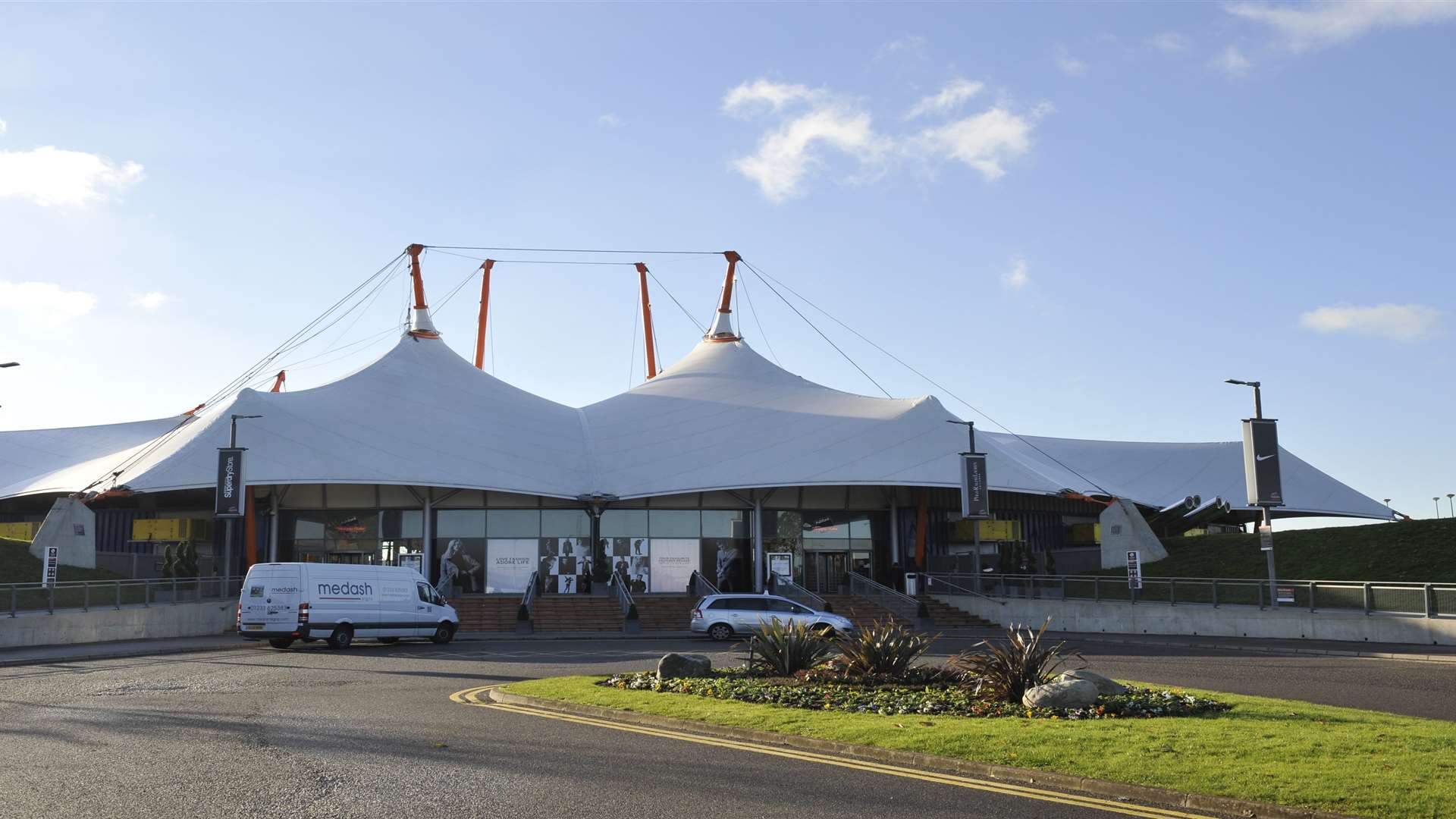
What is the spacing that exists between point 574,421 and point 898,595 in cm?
1851

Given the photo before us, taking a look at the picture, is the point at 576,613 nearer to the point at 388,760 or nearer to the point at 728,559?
the point at 728,559

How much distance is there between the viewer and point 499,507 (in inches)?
1989

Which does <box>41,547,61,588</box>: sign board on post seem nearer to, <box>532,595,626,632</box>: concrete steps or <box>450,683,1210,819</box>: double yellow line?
<box>532,595,626,632</box>: concrete steps

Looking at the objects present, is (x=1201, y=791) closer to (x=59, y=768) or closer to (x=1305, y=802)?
(x=1305, y=802)

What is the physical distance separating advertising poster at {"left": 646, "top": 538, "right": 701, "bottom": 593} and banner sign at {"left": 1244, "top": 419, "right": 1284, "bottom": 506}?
24859 millimetres

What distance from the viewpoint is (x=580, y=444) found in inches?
2080

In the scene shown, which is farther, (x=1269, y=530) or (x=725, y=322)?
(x=725, y=322)

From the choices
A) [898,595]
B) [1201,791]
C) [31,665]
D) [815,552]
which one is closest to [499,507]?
[815,552]

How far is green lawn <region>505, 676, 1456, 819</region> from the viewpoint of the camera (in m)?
8.98

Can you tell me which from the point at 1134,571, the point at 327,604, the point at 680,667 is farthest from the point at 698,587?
the point at 680,667

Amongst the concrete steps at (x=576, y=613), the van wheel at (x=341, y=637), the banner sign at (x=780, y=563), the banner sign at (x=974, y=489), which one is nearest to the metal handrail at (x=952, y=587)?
the banner sign at (x=974, y=489)

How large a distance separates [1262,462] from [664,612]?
20.1 metres

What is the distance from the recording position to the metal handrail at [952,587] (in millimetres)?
41331

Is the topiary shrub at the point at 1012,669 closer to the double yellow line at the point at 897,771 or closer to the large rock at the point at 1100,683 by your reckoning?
the large rock at the point at 1100,683
